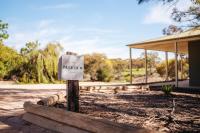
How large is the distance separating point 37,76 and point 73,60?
22.1 meters

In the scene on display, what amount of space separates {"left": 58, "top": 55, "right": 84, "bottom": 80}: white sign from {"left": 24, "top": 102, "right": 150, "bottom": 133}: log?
2.68 ft

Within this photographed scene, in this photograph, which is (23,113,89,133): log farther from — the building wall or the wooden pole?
the building wall

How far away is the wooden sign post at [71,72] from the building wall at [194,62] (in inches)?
499

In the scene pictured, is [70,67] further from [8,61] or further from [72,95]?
[8,61]

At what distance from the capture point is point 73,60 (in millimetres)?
6684

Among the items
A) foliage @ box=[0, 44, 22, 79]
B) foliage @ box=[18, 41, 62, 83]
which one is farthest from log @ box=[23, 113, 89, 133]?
foliage @ box=[18, 41, 62, 83]

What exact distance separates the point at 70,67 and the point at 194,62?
13.3 meters

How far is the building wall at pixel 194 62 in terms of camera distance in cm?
1795

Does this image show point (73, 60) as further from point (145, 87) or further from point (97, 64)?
point (97, 64)

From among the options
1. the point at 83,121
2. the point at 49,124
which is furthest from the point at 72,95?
the point at 83,121

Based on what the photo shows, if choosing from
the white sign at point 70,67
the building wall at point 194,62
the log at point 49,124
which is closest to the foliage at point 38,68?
the building wall at point 194,62

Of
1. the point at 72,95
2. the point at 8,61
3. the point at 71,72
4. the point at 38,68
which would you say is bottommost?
the point at 72,95

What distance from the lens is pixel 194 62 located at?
715 inches

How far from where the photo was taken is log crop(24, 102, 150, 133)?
14.4ft
